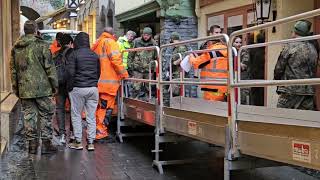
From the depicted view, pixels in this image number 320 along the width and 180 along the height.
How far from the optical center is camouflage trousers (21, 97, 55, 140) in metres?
7.73

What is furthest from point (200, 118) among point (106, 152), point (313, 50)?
point (106, 152)

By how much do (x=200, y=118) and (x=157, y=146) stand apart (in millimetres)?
1340

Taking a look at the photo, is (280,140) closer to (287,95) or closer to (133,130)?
(287,95)

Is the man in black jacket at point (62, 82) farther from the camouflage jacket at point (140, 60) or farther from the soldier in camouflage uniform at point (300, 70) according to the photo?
the soldier in camouflage uniform at point (300, 70)

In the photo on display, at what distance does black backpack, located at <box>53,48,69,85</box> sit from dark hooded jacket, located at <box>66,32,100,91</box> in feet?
1.12

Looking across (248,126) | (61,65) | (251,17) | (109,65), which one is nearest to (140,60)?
(109,65)

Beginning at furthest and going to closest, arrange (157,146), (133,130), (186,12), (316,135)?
(186,12) → (133,130) → (157,146) → (316,135)

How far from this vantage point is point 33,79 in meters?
7.63

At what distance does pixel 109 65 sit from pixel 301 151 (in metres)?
5.05

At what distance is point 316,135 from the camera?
13.3 ft

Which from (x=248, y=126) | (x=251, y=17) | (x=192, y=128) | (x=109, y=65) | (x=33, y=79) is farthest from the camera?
(x=251, y=17)

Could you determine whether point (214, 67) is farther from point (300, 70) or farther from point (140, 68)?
point (140, 68)

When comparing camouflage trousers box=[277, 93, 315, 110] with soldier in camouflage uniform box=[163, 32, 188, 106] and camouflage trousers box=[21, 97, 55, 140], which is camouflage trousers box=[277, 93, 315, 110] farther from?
camouflage trousers box=[21, 97, 55, 140]

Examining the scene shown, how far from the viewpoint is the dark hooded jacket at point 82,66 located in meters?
8.01
